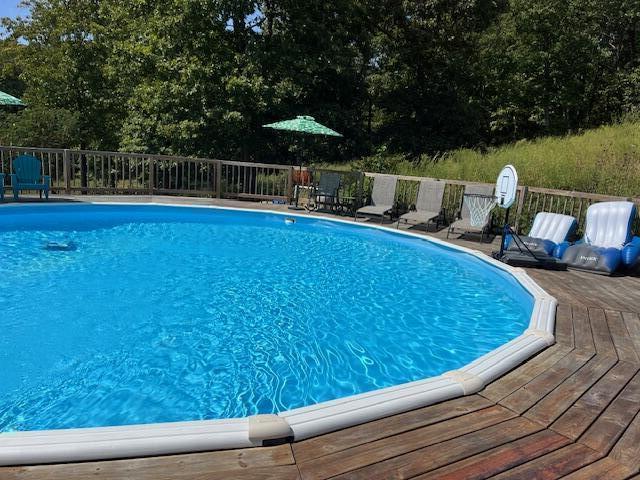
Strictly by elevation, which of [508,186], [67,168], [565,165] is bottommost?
[67,168]

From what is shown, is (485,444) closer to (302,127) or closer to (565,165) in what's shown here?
(565,165)

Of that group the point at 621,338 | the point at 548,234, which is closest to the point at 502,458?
the point at 621,338

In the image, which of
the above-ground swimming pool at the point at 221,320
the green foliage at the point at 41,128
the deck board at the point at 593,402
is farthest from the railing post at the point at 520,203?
the green foliage at the point at 41,128

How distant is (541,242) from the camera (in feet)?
23.7

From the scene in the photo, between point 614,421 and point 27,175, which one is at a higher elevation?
point 27,175

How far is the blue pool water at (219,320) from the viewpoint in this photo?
11.6ft

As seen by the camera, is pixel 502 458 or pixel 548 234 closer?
pixel 502 458

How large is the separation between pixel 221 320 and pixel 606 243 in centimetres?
581

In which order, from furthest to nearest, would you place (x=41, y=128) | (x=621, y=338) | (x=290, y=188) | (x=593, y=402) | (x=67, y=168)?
(x=41, y=128) → (x=290, y=188) → (x=67, y=168) → (x=621, y=338) → (x=593, y=402)

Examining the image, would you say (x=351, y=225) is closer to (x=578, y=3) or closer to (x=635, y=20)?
(x=578, y=3)

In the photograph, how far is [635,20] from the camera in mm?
19500

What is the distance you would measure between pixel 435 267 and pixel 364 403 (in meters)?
5.01

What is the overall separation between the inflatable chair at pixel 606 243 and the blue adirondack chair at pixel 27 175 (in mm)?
9764

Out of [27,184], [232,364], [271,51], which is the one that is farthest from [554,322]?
[271,51]
